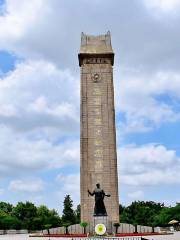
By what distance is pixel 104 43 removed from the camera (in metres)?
49.1

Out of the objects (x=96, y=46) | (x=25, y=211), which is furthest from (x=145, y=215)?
(x=96, y=46)

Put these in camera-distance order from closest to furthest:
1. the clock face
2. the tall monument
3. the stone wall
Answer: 1. the stone wall
2. the tall monument
3. the clock face

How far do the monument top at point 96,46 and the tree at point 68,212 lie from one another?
38.2 meters

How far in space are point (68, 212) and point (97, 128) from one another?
38.4 meters

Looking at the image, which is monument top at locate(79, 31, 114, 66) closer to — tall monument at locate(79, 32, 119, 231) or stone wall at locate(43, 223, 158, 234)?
tall monument at locate(79, 32, 119, 231)

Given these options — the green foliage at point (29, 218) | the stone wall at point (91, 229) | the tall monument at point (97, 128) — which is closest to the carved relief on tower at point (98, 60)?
the tall monument at point (97, 128)

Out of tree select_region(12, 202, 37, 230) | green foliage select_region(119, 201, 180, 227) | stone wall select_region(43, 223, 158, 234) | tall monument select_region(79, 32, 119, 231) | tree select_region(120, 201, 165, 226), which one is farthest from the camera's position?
tree select_region(12, 202, 37, 230)

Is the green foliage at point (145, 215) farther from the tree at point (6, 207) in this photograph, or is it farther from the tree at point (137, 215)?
the tree at point (6, 207)

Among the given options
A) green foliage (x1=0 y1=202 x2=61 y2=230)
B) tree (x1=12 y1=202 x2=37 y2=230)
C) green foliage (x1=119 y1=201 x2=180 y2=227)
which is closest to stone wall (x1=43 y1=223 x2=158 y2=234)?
green foliage (x1=119 y1=201 x2=180 y2=227)

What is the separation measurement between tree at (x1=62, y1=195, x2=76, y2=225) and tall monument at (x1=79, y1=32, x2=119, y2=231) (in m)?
33.3

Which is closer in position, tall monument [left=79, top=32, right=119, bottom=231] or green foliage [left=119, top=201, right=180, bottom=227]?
tall monument [left=79, top=32, right=119, bottom=231]

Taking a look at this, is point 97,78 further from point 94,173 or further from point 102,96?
point 94,173

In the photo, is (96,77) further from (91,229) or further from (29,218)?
(29,218)

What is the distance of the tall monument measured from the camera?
44.2 meters
